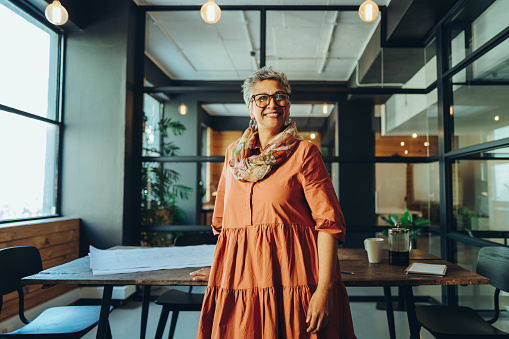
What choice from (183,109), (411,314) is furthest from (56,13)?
(411,314)

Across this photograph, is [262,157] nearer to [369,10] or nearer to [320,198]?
[320,198]

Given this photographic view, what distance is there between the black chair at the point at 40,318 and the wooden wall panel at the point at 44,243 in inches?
32.2

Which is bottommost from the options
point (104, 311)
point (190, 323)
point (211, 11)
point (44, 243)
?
point (190, 323)

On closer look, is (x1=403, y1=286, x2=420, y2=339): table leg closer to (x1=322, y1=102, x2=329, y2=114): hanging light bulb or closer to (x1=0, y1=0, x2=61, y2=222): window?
(x1=322, y1=102, x2=329, y2=114): hanging light bulb

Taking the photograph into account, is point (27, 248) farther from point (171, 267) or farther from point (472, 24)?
point (472, 24)

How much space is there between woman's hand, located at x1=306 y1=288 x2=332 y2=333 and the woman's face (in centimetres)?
61

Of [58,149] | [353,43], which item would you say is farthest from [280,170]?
[353,43]

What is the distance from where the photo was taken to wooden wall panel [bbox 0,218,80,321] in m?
2.52

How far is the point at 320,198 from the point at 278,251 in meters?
0.23

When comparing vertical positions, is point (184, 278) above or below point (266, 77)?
below

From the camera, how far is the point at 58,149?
331cm

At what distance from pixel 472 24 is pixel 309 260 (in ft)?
8.44

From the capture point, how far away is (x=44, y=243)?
2.85m

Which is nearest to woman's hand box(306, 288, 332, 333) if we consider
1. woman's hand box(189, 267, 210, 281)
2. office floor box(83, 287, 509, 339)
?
woman's hand box(189, 267, 210, 281)
